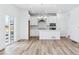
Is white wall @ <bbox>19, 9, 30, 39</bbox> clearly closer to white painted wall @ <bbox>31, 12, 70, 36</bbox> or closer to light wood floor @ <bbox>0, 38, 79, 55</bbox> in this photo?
white painted wall @ <bbox>31, 12, 70, 36</bbox>

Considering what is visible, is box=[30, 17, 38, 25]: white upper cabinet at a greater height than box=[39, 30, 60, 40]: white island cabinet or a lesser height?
greater

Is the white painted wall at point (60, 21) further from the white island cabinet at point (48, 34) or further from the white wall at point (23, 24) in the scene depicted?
the white wall at point (23, 24)

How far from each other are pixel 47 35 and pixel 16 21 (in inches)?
132

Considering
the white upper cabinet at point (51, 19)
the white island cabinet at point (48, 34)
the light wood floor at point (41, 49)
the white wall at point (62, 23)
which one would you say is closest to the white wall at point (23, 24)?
the white island cabinet at point (48, 34)

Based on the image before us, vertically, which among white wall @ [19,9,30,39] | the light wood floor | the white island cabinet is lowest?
the light wood floor

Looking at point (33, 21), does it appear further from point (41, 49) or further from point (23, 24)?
point (41, 49)

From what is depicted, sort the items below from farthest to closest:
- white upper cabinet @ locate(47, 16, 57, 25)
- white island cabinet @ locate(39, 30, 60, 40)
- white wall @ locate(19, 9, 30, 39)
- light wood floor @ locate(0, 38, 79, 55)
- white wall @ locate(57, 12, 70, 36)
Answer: white upper cabinet @ locate(47, 16, 57, 25) < white wall @ locate(57, 12, 70, 36) < white island cabinet @ locate(39, 30, 60, 40) < white wall @ locate(19, 9, 30, 39) < light wood floor @ locate(0, 38, 79, 55)

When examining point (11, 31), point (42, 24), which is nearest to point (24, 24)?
point (11, 31)

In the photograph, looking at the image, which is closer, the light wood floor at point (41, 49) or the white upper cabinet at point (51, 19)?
the light wood floor at point (41, 49)

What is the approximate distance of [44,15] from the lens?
15234mm

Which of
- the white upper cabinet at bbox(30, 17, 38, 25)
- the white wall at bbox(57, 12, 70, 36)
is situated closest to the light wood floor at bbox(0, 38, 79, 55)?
the white wall at bbox(57, 12, 70, 36)

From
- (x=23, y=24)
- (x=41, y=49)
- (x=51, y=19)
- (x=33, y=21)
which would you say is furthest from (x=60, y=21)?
(x=41, y=49)
